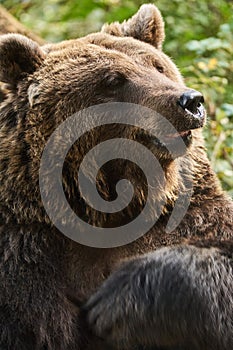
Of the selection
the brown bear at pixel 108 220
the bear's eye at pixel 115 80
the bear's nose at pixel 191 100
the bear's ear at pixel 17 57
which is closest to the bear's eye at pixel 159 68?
the brown bear at pixel 108 220

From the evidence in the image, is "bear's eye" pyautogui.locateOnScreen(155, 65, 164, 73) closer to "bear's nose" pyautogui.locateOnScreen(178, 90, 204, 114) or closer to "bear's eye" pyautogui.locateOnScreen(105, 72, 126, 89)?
"bear's eye" pyautogui.locateOnScreen(105, 72, 126, 89)

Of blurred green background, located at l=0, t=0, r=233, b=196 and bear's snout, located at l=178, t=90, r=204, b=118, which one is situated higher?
blurred green background, located at l=0, t=0, r=233, b=196

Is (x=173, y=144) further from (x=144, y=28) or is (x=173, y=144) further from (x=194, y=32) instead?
(x=194, y=32)

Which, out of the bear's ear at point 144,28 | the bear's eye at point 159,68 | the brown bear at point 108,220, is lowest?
the brown bear at point 108,220

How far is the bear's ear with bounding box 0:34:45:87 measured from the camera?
5.03 metres

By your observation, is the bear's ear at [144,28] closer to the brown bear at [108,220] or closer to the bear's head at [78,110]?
the brown bear at [108,220]

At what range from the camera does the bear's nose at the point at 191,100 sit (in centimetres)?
460

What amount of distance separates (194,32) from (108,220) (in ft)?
17.9

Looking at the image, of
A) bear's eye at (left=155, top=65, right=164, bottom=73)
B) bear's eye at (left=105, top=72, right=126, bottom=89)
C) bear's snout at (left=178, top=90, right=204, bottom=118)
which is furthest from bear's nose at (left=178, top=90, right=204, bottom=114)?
bear's eye at (left=155, top=65, right=164, bottom=73)

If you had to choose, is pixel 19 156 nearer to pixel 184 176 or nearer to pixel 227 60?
pixel 184 176

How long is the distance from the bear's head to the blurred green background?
277cm

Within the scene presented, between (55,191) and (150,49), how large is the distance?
1243 millimetres

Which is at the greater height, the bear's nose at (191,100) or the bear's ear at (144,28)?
the bear's ear at (144,28)

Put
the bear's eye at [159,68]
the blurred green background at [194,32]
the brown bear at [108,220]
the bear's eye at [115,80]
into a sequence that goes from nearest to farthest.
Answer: the brown bear at [108,220], the bear's eye at [115,80], the bear's eye at [159,68], the blurred green background at [194,32]
